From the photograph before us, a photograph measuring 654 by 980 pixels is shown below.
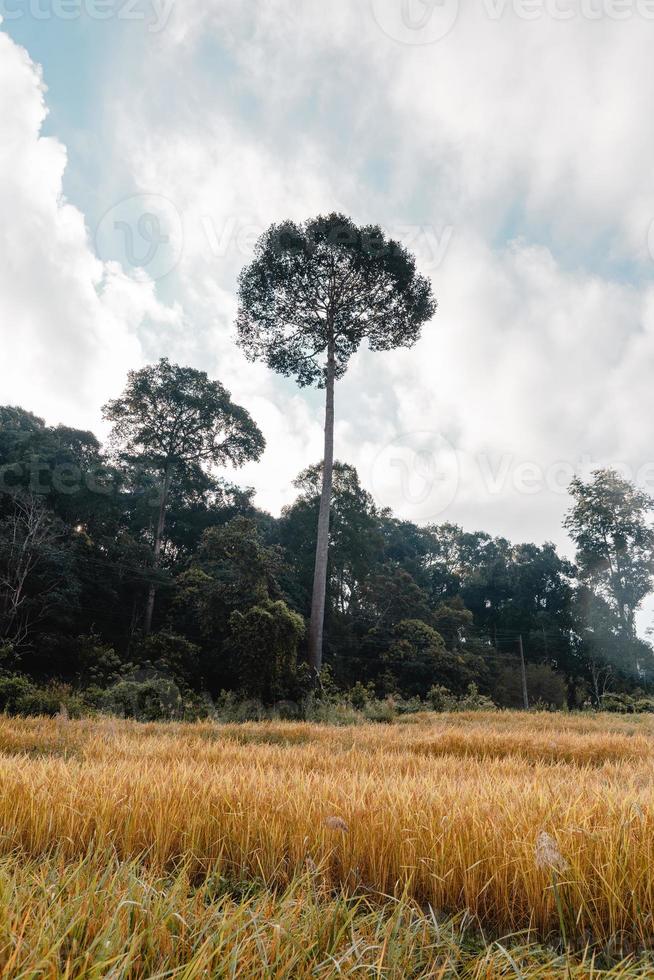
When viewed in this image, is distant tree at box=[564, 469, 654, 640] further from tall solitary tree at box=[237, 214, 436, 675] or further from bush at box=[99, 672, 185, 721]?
bush at box=[99, 672, 185, 721]

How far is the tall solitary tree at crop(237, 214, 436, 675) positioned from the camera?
66.8 ft

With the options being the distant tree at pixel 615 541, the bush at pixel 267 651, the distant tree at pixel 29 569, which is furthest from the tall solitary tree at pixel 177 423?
the distant tree at pixel 615 541

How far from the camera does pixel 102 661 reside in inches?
610

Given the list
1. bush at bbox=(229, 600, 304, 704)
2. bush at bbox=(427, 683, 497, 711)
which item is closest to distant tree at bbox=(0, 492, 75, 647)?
bush at bbox=(229, 600, 304, 704)

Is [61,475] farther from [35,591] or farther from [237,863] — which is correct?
[237,863]

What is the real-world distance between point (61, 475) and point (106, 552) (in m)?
3.82

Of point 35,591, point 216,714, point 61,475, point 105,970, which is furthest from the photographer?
point 61,475

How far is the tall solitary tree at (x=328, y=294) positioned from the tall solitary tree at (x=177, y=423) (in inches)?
386

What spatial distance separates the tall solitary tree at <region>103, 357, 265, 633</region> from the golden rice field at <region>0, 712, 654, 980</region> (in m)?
27.3

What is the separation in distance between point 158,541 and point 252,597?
1029 cm

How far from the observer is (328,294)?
2086 cm

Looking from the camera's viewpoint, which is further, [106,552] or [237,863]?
[106,552]

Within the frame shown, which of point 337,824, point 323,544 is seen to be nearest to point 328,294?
point 323,544

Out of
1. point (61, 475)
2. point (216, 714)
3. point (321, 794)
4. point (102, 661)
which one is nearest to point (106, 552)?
point (61, 475)
